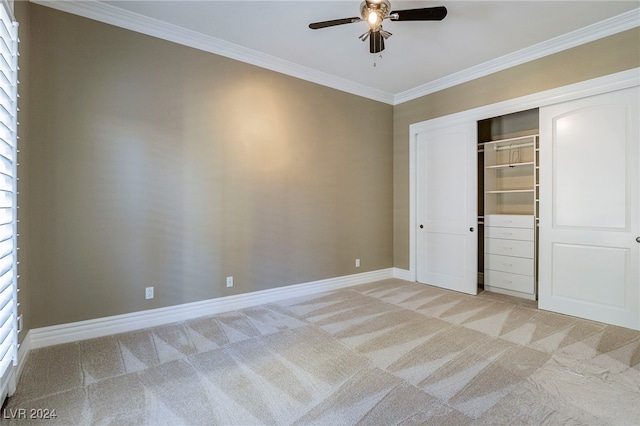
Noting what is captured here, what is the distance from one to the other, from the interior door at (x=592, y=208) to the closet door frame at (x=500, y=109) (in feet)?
0.28

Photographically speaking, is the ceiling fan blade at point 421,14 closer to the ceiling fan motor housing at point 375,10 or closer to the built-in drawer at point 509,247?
the ceiling fan motor housing at point 375,10

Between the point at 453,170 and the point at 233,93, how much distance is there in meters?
3.07

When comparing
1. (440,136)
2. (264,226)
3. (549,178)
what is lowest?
(264,226)

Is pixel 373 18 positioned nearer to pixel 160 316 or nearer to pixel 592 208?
pixel 592 208

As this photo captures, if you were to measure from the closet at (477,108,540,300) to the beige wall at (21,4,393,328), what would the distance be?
2.12 metres

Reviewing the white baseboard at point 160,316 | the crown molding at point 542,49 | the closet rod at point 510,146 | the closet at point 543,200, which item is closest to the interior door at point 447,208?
the closet at point 543,200

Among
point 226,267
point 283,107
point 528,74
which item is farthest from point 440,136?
point 226,267

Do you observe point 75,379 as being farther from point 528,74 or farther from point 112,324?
point 528,74

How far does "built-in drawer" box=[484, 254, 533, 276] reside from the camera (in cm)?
397

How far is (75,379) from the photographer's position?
2.05 metres

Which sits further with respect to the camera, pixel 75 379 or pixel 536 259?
pixel 536 259

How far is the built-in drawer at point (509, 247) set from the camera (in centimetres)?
397

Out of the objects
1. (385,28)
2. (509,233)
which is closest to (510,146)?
(509,233)

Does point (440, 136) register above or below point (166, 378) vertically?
above
